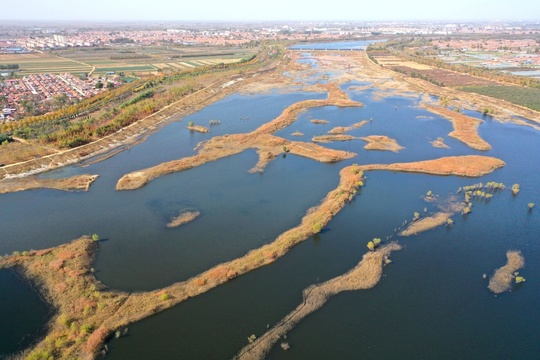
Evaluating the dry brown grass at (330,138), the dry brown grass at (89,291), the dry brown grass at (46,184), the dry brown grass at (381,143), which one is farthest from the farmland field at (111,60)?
the dry brown grass at (89,291)

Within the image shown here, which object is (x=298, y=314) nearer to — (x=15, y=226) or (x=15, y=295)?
(x=15, y=295)

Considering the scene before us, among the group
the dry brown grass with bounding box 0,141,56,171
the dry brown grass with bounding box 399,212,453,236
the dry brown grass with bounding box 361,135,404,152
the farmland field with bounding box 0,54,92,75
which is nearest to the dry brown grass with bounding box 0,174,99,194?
the dry brown grass with bounding box 0,141,56,171

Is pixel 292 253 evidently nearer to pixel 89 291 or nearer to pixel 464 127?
pixel 89 291

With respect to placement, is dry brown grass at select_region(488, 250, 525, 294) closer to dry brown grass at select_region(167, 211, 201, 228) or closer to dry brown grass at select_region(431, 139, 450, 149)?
dry brown grass at select_region(431, 139, 450, 149)

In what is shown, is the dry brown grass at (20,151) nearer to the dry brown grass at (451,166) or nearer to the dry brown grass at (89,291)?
the dry brown grass at (89,291)

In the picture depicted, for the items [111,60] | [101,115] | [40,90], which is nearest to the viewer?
[101,115]

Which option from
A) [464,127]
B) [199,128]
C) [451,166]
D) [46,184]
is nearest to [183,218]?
[46,184]
